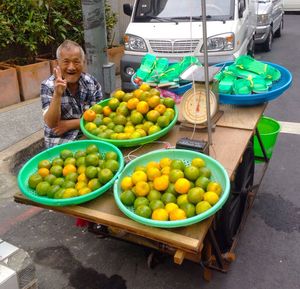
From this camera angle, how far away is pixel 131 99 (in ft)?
9.18

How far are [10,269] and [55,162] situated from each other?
675mm

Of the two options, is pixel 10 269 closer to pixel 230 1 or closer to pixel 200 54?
pixel 200 54

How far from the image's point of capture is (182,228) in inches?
73.5

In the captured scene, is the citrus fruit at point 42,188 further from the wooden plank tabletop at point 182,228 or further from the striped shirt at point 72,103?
the striped shirt at point 72,103

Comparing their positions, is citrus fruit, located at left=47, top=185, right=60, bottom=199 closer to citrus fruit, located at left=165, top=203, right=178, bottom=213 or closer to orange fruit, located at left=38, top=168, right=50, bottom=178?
orange fruit, located at left=38, top=168, right=50, bottom=178

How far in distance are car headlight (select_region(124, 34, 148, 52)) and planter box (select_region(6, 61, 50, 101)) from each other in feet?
4.75

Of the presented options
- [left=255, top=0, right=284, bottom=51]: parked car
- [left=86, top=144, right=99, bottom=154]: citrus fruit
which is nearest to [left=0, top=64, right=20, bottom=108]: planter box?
[left=86, top=144, right=99, bottom=154]: citrus fruit

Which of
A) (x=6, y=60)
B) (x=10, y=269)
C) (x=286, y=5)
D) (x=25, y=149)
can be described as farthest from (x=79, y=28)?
(x=286, y=5)

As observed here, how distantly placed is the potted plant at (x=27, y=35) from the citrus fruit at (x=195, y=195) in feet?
16.1

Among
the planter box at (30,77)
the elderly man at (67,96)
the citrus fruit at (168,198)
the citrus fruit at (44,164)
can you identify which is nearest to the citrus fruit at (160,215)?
the citrus fruit at (168,198)

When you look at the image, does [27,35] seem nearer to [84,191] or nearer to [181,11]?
[181,11]

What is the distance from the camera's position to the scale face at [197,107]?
2723mm

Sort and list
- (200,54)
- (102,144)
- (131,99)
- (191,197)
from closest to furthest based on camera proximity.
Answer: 1. (191,197)
2. (102,144)
3. (131,99)
4. (200,54)

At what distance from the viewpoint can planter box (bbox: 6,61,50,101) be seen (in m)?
6.15
